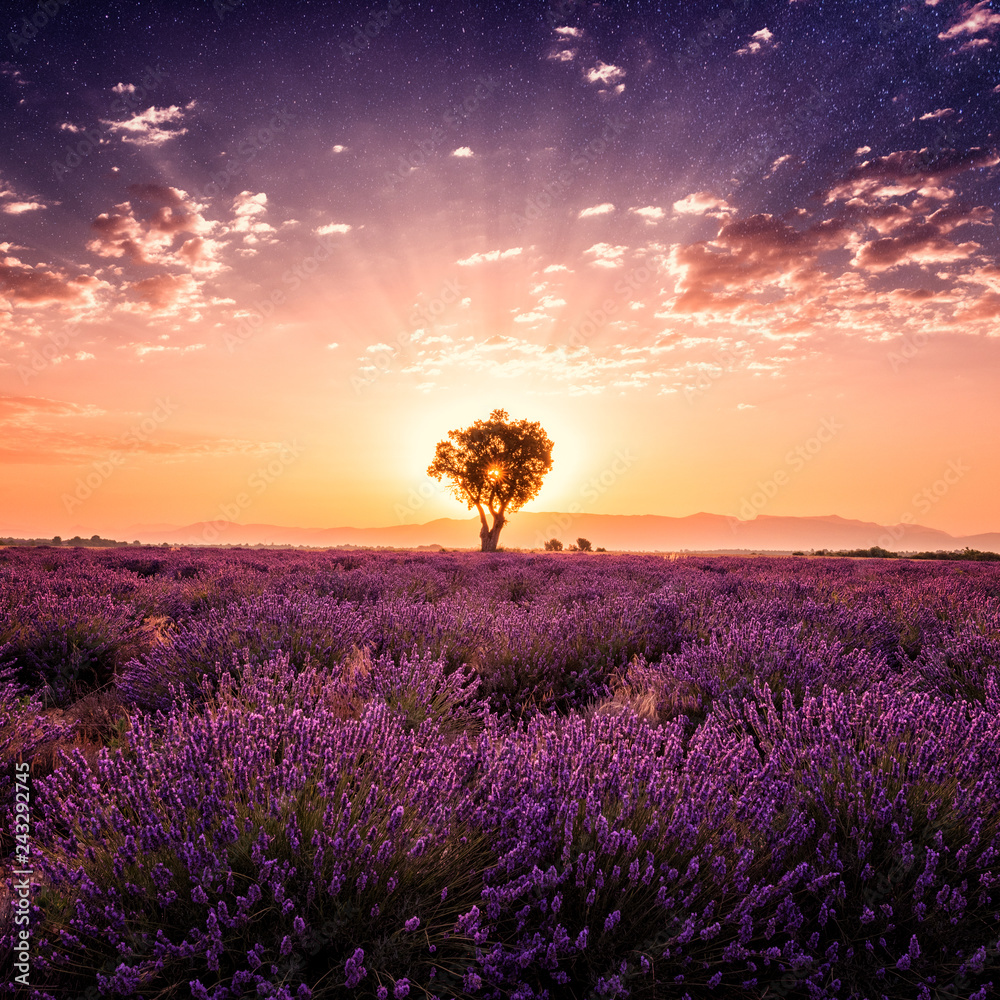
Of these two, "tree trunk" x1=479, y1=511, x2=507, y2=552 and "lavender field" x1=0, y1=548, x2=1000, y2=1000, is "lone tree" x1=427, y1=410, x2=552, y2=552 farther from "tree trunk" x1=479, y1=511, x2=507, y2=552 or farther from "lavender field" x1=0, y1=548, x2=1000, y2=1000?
"lavender field" x1=0, y1=548, x2=1000, y2=1000

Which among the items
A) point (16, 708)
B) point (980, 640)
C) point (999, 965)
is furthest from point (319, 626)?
point (980, 640)

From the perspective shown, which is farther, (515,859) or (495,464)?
(495,464)

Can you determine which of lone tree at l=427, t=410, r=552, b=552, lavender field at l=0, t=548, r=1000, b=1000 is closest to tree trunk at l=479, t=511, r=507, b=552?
lone tree at l=427, t=410, r=552, b=552

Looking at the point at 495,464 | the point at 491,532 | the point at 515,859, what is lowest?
the point at 515,859

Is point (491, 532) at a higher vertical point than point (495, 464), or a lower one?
lower

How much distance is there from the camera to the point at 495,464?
119ft

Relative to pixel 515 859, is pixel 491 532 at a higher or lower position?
higher

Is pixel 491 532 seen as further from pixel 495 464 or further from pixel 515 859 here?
pixel 515 859

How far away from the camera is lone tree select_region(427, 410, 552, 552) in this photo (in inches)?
1417

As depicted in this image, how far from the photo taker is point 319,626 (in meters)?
3.95

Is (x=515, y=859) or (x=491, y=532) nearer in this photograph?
(x=515, y=859)

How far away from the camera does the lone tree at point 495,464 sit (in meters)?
36.0

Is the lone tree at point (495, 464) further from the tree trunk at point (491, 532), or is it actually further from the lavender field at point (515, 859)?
the lavender field at point (515, 859)

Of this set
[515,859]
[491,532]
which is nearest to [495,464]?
[491,532]
